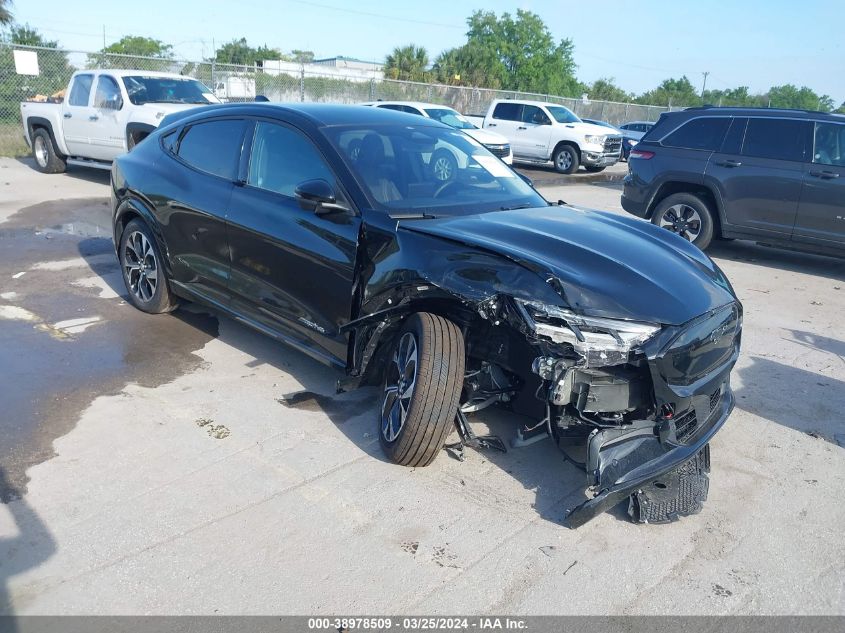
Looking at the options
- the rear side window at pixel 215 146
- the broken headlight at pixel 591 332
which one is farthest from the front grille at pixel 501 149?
the broken headlight at pixel 591 332

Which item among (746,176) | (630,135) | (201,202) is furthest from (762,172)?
(630,135)

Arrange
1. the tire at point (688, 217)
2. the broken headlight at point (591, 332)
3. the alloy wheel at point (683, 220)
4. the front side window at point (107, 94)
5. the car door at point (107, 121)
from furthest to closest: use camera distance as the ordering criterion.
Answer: the front side window at point (107, 94) < the car door at point (107, 121) < the alloy wheel at point (683, 220) < the tire at point (688, 217) < the broken headlight at point (591, 332)

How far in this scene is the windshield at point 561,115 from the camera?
20.0 meters

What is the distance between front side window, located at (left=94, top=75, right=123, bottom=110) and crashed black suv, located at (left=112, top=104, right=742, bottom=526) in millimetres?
8019

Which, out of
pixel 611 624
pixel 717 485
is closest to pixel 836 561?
pixel 717 485

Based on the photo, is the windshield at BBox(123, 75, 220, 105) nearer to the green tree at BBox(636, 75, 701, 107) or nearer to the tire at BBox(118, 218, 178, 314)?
the tire at BBox(118, 218, 178, 314)

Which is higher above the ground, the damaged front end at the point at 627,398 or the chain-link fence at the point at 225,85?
the chain-link fence at the point at 225,85

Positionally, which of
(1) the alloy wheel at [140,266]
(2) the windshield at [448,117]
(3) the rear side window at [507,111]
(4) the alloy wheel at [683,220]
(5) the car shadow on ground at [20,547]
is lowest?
(5) the car shadow on ground at [20,547]

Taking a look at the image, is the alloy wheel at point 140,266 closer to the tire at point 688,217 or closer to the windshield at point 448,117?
the tire at point 688,217

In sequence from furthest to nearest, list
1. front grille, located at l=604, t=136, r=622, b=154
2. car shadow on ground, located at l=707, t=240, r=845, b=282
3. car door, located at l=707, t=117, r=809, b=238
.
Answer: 1. front grille, located at l=604, t=136, r=622, b=154
2. car shadow on ground, located at l=707, t=240, r=845, b=282
3. car door, located at l=707, t=117, r=809, b=238

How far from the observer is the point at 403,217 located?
13.6 feet

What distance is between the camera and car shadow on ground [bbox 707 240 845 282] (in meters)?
9.21

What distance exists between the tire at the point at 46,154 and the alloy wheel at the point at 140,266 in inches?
366

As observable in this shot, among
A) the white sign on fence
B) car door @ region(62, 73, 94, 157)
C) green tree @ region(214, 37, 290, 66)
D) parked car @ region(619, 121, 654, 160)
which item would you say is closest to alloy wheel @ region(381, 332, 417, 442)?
car door @ region(62, 73, 94, 157)
